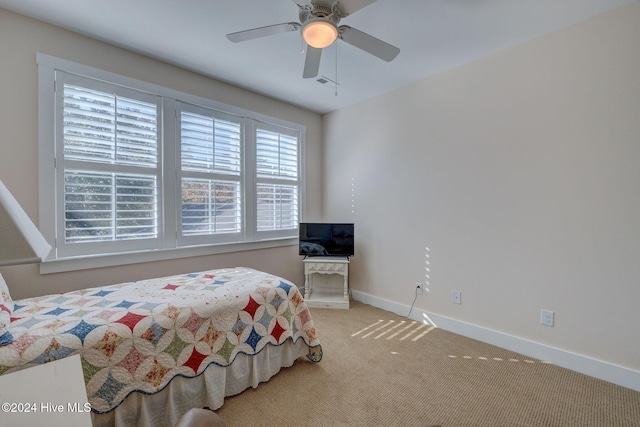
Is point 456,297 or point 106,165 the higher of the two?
point 106,165

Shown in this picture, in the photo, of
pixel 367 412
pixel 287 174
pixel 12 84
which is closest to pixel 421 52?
pixel 287 174

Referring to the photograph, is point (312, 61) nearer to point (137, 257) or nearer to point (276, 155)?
point (276, 155)

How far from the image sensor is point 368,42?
195 cm

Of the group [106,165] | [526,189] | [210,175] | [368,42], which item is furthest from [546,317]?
[106,165]

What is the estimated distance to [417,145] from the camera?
3.29 m

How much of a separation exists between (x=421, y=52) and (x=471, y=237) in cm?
188

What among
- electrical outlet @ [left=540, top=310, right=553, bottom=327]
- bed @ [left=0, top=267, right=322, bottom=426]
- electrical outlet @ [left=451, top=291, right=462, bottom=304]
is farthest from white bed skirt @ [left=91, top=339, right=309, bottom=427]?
electrical outlet @ [left=540, top=310, right=553, bottom=327]

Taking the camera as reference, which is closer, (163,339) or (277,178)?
(163,339)

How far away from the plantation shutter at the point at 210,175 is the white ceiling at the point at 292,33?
1.80 feet

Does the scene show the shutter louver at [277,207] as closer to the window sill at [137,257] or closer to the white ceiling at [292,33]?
the window sill at [137,257]

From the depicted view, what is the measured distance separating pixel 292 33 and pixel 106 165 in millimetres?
2006

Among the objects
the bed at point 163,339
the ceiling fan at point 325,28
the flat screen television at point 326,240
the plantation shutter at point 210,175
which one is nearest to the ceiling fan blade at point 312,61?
the ceiling fan at point 325,28

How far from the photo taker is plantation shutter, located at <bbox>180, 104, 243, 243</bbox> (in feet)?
9.95

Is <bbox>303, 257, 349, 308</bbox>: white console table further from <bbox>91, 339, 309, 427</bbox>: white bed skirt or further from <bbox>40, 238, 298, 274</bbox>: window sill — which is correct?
<bbox>91, 339, 309, 427</bbox>: white bed skirt
